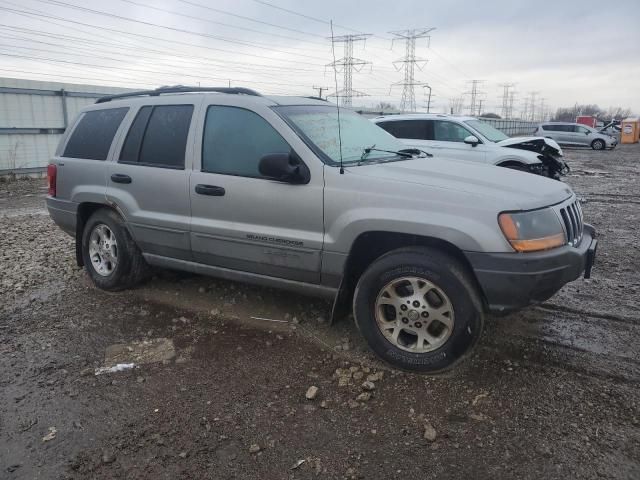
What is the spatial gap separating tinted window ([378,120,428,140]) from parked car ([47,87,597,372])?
659cm

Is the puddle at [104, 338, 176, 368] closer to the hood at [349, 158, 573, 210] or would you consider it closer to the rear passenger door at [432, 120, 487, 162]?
the hood at [349, 158, 573, 210]

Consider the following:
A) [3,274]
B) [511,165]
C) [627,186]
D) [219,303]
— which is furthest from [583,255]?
[627,186]

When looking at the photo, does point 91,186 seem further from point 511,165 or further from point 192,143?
point 511,165

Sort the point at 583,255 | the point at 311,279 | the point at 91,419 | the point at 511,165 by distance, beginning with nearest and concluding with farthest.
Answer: the point at 91,419
the point at 583,255
the point at 311,279
the point at 511,165

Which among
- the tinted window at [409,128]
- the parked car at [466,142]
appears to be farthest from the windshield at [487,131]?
the tinted window at [409,128]

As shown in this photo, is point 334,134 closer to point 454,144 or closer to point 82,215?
point 82,215

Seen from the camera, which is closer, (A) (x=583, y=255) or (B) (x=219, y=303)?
(A) (x=583, y=255)

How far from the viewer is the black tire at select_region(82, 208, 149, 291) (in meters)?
4.93

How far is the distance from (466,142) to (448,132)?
2.34 feet

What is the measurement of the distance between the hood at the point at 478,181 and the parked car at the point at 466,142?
655cm

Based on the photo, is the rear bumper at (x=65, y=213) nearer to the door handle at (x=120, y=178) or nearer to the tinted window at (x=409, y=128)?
the door handle at (x=120, y=178)

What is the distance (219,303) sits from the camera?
4.85m

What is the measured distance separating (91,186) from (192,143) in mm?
1336

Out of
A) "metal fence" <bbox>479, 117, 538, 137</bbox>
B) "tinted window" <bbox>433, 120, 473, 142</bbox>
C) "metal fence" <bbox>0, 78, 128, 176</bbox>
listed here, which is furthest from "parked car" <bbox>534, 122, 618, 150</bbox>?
"metal fence" <bbox>0, 78, 128, 176</bbox>
